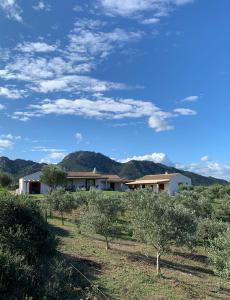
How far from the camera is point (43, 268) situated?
17.7 metres

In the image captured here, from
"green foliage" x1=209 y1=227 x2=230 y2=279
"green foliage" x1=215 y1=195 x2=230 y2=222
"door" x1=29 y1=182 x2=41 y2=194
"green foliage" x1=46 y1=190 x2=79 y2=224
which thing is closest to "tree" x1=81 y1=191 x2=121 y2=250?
"green foliage" x1=46 y1=190 x2=79 y2=224

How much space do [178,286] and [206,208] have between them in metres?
27.0

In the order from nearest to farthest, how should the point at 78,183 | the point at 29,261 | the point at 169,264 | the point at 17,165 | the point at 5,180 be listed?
the point at 29,261 < the point at 169,264 < the point at 5,180 < the point at 78,183 < the point at 17,165

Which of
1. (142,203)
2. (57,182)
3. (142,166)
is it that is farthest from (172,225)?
(142,166)

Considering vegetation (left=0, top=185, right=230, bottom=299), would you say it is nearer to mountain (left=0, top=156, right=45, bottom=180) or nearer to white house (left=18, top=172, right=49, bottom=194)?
white house (left=18, top=172, right=49, bottom=194)

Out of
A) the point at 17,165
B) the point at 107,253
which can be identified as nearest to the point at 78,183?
the point at 107,253

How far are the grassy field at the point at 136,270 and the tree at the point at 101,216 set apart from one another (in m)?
1.08

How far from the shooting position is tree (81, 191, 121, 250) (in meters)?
32.2

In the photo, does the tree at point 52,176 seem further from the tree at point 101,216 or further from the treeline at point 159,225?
the tree at point 101,216

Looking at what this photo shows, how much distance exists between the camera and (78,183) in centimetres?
9044

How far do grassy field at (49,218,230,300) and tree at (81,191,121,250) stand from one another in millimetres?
1083

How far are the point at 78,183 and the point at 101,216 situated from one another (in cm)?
5854

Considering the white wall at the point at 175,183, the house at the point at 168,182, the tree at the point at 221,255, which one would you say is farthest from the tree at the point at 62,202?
the white wall at the point at 175,183

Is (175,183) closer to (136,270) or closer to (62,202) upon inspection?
(62,202)
